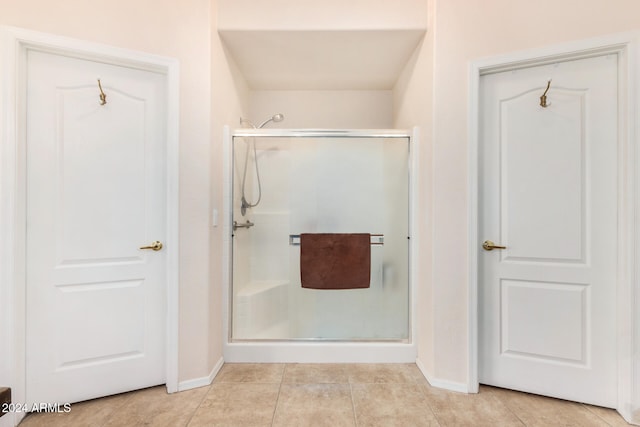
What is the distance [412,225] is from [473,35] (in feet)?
4.23

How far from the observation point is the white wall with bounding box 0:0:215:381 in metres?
1.82

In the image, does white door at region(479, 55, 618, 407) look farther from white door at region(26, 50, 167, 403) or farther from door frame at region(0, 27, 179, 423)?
door frame at region(0, 27, 179, 423)

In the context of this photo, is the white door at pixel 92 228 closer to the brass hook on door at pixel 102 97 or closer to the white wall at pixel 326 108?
the brass hook on door at pixel 102 97

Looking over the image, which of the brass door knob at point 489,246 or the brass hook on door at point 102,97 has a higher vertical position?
the brass hook on door at point 102,97

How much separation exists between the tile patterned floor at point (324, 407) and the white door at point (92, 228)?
167mm

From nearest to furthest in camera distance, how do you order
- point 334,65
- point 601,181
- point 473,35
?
point 601,181
point 473,35
point 334,65

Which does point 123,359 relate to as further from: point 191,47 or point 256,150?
point 191,47

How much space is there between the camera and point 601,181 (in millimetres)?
1762

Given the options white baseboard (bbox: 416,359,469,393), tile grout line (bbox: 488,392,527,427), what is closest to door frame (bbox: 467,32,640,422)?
tile grout line (bbox: 488,392,527,427)

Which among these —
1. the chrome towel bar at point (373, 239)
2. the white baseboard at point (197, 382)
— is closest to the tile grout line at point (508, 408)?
the chrome towel bar at point (373, 239)

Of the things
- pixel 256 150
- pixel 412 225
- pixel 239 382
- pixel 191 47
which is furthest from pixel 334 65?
pixel 239 382

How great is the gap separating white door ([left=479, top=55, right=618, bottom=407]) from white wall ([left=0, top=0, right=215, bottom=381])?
178 cm

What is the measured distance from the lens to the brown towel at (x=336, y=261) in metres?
Result: 2.34

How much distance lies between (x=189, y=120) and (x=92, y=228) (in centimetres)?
85
